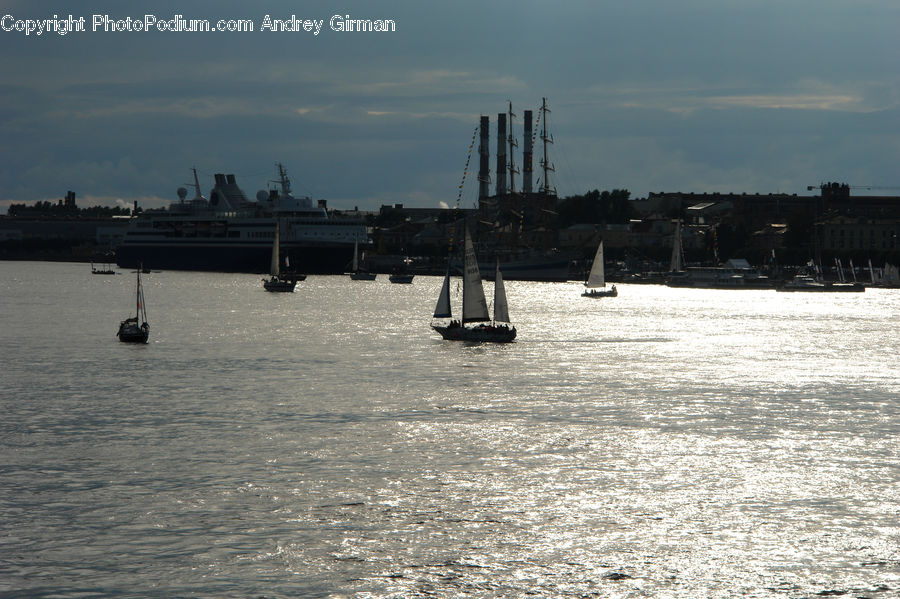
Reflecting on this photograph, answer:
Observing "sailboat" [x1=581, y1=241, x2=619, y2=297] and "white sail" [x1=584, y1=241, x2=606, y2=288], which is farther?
"white sail" [x1=584, y1=241, x2=606, y2=288]

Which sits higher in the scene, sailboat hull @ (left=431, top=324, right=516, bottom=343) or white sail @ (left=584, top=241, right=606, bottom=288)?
white sail @ (left=584, top=241, right=606, bottom=288)

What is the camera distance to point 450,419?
44.1m

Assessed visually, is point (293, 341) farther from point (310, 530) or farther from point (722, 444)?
point (310, 530)

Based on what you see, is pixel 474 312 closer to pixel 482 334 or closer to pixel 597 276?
pixel 482 334

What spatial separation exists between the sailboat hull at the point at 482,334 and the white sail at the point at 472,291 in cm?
82

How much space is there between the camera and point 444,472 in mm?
34375

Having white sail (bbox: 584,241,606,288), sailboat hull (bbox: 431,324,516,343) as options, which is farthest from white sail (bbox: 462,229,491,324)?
white sail (bbox: 584,241,606,288)

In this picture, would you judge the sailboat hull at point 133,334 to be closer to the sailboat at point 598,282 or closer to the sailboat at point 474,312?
Answer: the sailboat at point 474,312

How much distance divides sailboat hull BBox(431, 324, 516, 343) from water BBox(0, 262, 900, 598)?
174 centimetres

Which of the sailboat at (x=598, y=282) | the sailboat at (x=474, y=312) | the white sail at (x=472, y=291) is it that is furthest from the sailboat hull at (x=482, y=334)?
the sailboat at (x=598, y=282)

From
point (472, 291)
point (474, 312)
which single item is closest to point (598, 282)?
point (474, 312)

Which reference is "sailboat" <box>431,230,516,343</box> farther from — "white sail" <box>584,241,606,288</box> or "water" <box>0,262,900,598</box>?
"white sail" <box>584,241,606,288</box>

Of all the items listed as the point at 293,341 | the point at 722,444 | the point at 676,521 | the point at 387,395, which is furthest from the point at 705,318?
the point at 676,521

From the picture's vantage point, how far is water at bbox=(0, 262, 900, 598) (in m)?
25.0
